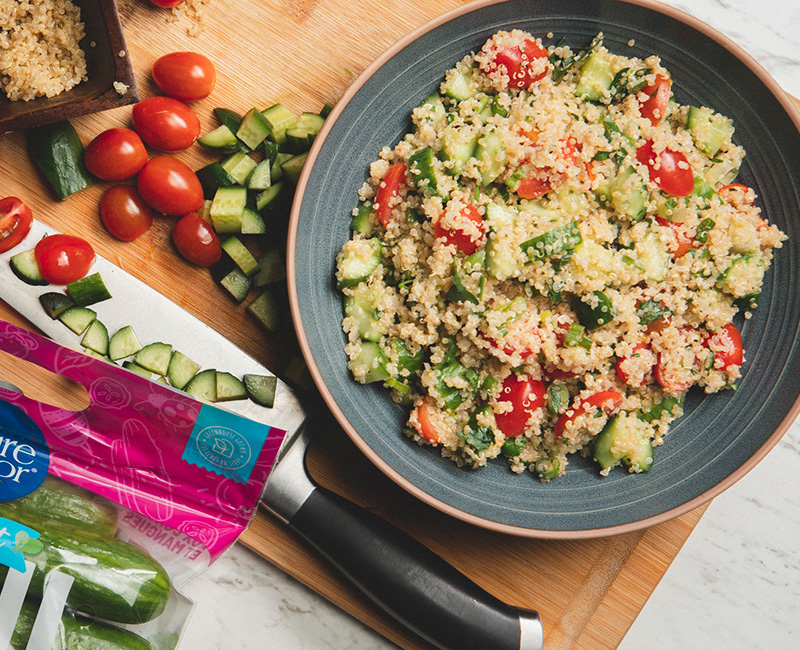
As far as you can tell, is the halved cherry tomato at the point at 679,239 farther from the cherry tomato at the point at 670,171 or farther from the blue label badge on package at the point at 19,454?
the blue label badge on package at the point at 19,454

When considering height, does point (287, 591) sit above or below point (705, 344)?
below

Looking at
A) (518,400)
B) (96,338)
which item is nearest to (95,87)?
(96,338)

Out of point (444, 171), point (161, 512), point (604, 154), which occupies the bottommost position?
point (161, 512)

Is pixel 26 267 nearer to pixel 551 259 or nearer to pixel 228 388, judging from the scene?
pixel 228 388

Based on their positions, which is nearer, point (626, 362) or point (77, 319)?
point (626, 362)

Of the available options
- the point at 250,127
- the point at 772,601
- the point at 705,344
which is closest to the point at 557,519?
the point at 705,344

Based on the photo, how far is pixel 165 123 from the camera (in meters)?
1.96

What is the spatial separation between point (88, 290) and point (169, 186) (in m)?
0.39

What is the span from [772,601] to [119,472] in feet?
7.36

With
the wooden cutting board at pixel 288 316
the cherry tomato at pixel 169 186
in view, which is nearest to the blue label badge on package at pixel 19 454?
the wooden cutting board at pixel 288 316

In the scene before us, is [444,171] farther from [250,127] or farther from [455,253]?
[250,127]

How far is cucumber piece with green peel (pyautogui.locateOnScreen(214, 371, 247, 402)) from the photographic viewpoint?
6.42ft

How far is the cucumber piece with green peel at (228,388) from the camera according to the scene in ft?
6.42

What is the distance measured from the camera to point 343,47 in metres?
2.09
